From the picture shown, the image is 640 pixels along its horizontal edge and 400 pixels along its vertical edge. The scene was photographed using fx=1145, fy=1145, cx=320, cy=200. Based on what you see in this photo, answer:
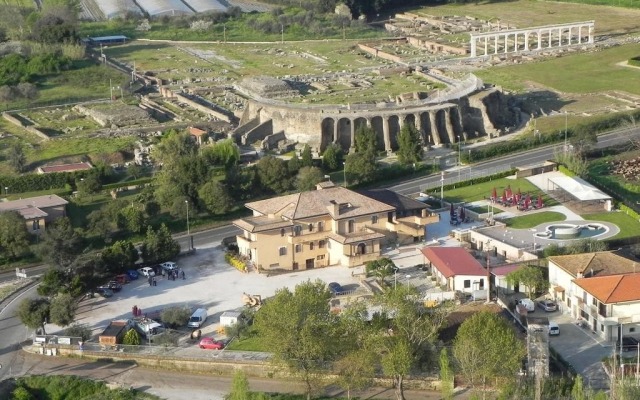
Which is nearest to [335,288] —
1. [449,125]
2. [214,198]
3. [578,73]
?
[214,198]

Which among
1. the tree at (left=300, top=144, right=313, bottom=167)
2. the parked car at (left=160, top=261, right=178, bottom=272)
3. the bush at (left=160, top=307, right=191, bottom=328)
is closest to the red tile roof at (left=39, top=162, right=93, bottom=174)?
the tree at (left=300, top=144, right=313, bottom=167)

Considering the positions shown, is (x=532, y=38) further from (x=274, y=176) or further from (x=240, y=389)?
(x=240, y=389)

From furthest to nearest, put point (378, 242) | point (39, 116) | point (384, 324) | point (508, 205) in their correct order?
point (39, 116), point (508, 205), point (378, 242), point (384, 324)

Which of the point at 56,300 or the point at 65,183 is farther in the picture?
Result: the point at 65,183

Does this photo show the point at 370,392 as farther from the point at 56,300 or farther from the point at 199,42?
the point at 199,42

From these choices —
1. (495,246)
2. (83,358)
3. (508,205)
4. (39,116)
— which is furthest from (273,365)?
(39,116)

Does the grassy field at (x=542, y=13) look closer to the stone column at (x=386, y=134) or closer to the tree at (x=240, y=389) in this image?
the stone column at (x=386, y=134)

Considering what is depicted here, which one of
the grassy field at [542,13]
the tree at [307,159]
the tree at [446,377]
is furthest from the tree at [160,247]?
the grassy field at [542,13]
